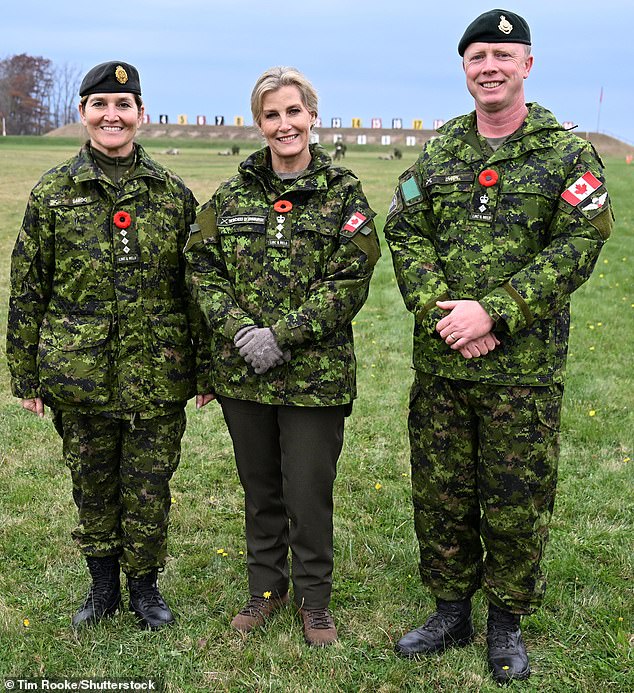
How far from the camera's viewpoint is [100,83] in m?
3.38

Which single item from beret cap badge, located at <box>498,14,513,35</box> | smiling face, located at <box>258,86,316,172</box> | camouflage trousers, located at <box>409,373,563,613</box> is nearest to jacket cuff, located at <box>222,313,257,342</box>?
smiling face, located at <box>258,86,316,172</box>

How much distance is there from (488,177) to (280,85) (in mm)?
911

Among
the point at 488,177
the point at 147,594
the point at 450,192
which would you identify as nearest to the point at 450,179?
the point at 450,192

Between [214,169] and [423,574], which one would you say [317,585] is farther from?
[214,169]

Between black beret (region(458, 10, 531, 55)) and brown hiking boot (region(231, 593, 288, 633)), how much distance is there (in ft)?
8.59

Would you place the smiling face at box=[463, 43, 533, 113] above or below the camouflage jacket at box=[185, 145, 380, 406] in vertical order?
above

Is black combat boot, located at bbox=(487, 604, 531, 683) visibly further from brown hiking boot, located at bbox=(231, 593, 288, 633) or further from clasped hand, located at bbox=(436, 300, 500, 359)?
clasped hand, located at bbox=(436, 300, 500, 359)

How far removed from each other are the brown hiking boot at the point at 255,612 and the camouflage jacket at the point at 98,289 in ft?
3.37

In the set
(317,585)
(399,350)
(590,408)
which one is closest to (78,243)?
(317,585)

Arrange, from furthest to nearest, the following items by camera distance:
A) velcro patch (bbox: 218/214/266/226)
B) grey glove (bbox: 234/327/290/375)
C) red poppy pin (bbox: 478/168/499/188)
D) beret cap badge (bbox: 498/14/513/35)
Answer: velcro patch (bbox: 218/214/266/226), grey glove (bbox: 234/327/290/375), red poppy pin (bbox: 478/168/499/188), beret cap badge (bbox: 498/14/513/35)

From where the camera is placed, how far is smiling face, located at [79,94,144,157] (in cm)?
341

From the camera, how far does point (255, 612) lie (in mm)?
3832

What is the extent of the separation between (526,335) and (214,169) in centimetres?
3140

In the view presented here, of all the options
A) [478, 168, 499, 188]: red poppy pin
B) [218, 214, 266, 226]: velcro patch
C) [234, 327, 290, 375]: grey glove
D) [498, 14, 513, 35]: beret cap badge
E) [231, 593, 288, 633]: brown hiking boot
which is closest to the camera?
[498, 14, 513, 35]: beret cap badge
